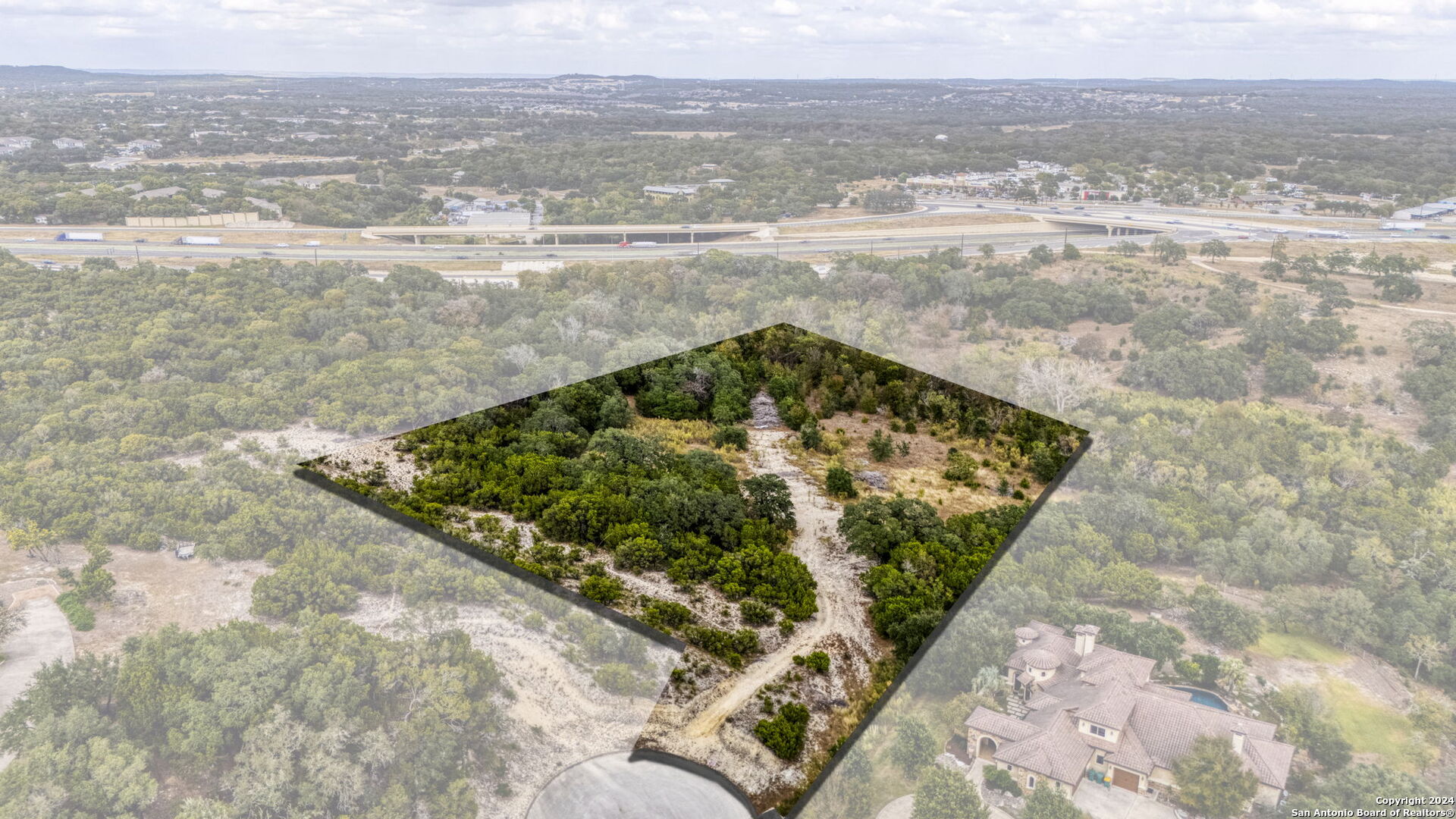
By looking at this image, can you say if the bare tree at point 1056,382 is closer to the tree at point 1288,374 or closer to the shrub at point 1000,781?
the tree at point 1288,374

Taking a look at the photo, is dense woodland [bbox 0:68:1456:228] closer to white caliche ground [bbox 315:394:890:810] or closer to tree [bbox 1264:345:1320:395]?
tree [bbox 1264:345:1320:395]

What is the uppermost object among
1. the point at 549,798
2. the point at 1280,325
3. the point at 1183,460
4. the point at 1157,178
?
the point at 1157,178

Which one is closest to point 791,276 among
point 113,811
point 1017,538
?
point 1017,538

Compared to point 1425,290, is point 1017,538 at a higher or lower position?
lower

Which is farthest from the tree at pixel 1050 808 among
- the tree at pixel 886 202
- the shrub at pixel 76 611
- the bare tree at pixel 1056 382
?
the tree at pixel 886 202

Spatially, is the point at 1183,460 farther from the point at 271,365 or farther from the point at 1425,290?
the point at 271,365

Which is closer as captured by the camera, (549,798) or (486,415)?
(549,798)
